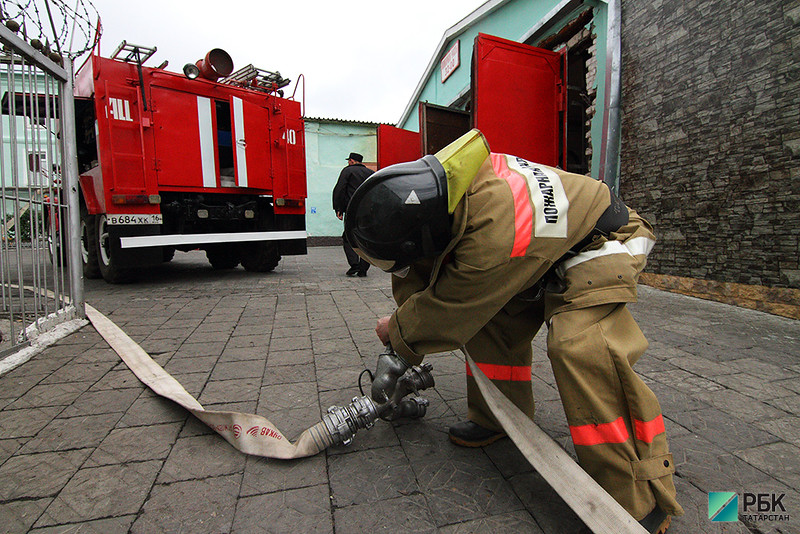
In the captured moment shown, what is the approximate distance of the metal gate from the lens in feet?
9.01

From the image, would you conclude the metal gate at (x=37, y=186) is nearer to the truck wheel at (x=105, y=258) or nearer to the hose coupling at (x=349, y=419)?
the truck wheel at (x=105, y=258)

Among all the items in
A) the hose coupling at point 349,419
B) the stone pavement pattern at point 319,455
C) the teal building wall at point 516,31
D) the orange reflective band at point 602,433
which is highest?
→ the teal building wall at point 516,31

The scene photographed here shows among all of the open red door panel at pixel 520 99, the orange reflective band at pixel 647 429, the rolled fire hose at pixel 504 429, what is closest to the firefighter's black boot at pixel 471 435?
the rolled fire hose at pixel 504 429

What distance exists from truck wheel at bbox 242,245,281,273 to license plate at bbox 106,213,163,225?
1757mm

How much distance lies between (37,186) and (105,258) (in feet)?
9.49

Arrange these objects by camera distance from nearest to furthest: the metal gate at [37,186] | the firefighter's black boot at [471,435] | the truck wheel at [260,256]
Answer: the firefighter's black boot at [471,435]
the metal gate at [37,186]
the truck wheel at [260,256]

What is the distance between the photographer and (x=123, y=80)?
4.94 m

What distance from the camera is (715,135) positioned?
4352 millimetres

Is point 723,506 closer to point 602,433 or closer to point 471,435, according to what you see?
→ point 602,433

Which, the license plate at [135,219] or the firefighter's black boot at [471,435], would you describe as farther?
the license plate at [135,219]

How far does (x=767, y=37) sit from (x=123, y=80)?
6583 mm

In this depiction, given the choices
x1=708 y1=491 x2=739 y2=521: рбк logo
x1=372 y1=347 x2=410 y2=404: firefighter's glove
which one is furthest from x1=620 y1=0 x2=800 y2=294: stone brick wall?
x1=372 y1=347 x2=410 y2=404: firefighter's glove

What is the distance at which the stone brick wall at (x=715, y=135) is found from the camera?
12.5 ft

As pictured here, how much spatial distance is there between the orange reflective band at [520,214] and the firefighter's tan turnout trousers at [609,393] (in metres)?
0.26
